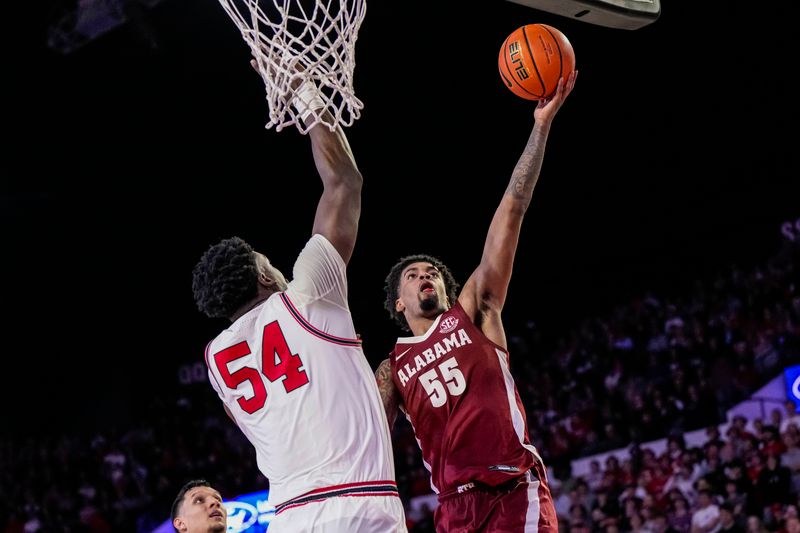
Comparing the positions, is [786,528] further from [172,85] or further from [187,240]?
[187,240]

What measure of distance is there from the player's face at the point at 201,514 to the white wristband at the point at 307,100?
2790mm

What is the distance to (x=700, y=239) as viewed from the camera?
18047mm

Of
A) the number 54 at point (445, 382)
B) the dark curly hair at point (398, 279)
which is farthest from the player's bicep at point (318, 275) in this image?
the dark curly hair at point (398, 279)

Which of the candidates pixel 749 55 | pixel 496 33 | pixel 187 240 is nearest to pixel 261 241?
pixel 187 240

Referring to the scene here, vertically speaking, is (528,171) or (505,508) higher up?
(528,171)

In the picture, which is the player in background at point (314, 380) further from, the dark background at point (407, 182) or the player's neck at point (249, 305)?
the dark background at point (407, 182)

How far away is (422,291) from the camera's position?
15.2 ft

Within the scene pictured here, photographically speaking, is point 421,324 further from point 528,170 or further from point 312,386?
point 312,386

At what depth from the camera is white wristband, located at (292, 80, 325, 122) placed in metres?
3.41

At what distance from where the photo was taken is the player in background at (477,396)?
4.09 meters

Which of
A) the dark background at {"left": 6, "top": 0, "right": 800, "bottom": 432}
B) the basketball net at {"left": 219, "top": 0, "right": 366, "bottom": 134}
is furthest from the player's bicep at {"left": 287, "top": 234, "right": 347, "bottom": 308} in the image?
the dark background at {"left": 6, "top": 0, "right": 800, "bottom": 432}

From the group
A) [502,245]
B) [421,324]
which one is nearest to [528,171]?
[502,245]

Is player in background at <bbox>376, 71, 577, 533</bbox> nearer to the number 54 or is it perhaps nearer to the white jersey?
the number 54

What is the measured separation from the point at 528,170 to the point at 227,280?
1761 mm
